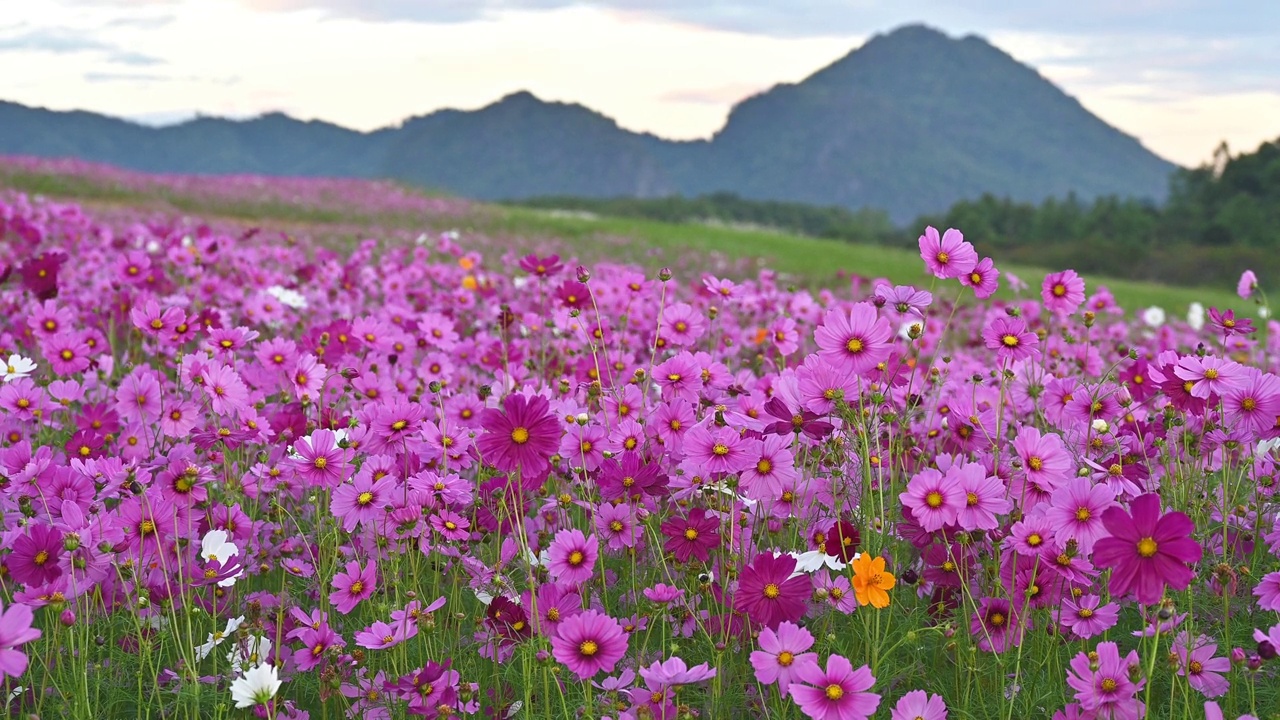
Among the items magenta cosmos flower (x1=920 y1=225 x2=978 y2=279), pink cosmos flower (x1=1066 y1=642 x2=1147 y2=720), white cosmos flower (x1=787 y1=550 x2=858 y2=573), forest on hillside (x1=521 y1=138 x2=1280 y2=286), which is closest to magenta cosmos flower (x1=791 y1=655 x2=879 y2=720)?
white cosmos flower (x1=787 y1=550 x2=858 y2=573)

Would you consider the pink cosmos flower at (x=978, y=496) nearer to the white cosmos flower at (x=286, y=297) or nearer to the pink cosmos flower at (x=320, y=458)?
the pink cosmos flower at (x=320, y=458)

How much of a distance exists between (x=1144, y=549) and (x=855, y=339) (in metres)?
0.66

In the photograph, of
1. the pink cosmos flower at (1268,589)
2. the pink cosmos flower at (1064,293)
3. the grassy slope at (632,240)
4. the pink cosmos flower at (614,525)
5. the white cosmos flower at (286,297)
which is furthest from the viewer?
the grassy slope at (632,240)

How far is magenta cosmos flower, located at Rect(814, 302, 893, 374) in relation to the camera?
6.48 ft

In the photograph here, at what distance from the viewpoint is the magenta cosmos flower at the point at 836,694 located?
5.30 feet

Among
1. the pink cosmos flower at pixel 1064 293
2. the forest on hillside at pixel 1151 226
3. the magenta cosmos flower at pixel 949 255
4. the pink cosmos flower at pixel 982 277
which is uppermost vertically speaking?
the magenta cosmos flower at pixel 949 255

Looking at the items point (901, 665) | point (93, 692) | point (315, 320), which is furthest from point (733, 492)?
point (315, 320)

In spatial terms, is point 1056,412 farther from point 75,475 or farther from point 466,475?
point 75,475

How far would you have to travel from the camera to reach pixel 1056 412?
2.62 m

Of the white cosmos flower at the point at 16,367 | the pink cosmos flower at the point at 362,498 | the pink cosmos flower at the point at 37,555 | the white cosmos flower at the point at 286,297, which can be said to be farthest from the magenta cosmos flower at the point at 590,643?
the white cosmos flower at the point at 286,297

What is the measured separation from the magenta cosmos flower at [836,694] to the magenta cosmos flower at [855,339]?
1.96 feet

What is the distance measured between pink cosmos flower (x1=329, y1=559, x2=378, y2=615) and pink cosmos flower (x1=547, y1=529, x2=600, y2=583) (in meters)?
0.36

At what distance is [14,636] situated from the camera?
56.1 inches

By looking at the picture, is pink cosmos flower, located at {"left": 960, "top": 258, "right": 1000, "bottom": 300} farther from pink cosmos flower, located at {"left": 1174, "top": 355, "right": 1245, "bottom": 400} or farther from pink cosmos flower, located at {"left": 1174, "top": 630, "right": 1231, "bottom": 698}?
pink cosmos flower, located at {"left": 1174, "top": 630, "right": 1231, "bottom": 698}
